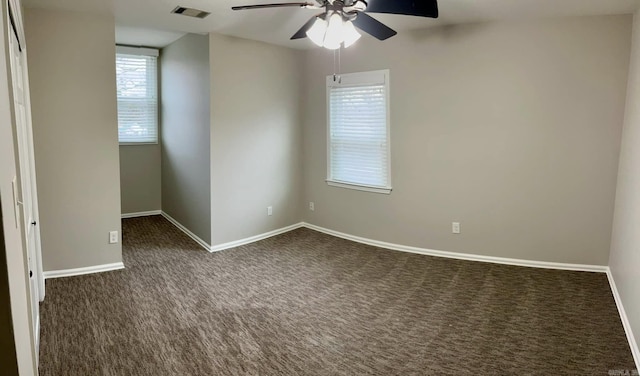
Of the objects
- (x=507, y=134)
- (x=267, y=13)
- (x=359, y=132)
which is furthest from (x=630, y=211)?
(x=267, y=13)

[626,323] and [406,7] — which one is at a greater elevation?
[406,7]

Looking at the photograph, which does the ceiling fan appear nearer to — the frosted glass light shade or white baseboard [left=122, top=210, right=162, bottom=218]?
the frosted glass light shade

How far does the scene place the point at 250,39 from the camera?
4758mm

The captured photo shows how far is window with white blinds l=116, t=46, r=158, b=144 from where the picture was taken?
5.80 metres

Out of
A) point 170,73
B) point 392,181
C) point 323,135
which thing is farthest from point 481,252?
point 170,73

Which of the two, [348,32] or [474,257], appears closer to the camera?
[348,32]

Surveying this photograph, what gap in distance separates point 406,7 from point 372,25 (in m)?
0.52

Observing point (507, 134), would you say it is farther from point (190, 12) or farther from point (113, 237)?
point (113, 237)

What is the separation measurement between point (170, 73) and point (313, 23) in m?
3.41

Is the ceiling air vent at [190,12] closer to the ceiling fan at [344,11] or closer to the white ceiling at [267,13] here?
the white ceiling at [267,13]

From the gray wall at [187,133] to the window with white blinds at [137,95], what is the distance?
18 cm

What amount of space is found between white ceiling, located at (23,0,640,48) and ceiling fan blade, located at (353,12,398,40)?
0.55 metres

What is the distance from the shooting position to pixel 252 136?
493 centimetres

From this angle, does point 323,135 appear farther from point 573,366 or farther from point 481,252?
point 573,366
